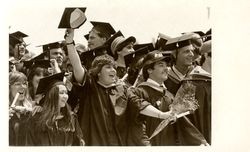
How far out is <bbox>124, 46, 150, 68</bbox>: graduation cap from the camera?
169cm

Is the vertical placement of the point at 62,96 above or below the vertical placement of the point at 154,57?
below

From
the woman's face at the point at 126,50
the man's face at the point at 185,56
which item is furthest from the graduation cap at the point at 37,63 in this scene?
the man's face at the point at 185,56

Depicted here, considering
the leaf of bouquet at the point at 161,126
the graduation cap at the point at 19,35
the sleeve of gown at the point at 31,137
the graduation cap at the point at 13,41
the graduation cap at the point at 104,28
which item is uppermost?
the graduation cap at the point at 104,28

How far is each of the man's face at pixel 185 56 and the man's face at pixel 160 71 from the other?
0.06 m

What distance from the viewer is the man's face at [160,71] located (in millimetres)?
1688

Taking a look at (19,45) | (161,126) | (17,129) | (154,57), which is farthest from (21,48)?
(161,126)

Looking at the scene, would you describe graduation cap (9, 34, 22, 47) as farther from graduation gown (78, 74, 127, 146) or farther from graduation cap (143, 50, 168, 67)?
graduation cap (143, 50, 168, 67)

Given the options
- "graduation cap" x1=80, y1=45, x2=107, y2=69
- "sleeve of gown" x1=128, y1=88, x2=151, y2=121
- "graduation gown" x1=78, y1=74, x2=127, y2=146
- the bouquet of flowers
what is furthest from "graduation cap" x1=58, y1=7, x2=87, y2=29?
the bouquet of flowers

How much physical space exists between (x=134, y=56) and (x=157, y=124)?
11.6 inches

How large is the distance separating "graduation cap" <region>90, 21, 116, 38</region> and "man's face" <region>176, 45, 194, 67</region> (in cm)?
29

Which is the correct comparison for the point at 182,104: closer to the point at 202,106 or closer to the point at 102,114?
the point at 202,106

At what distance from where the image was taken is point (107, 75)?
1.70 meters

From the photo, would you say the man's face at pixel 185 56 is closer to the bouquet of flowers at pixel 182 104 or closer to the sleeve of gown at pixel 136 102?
the bouquet of flowers at pixel 182 104
